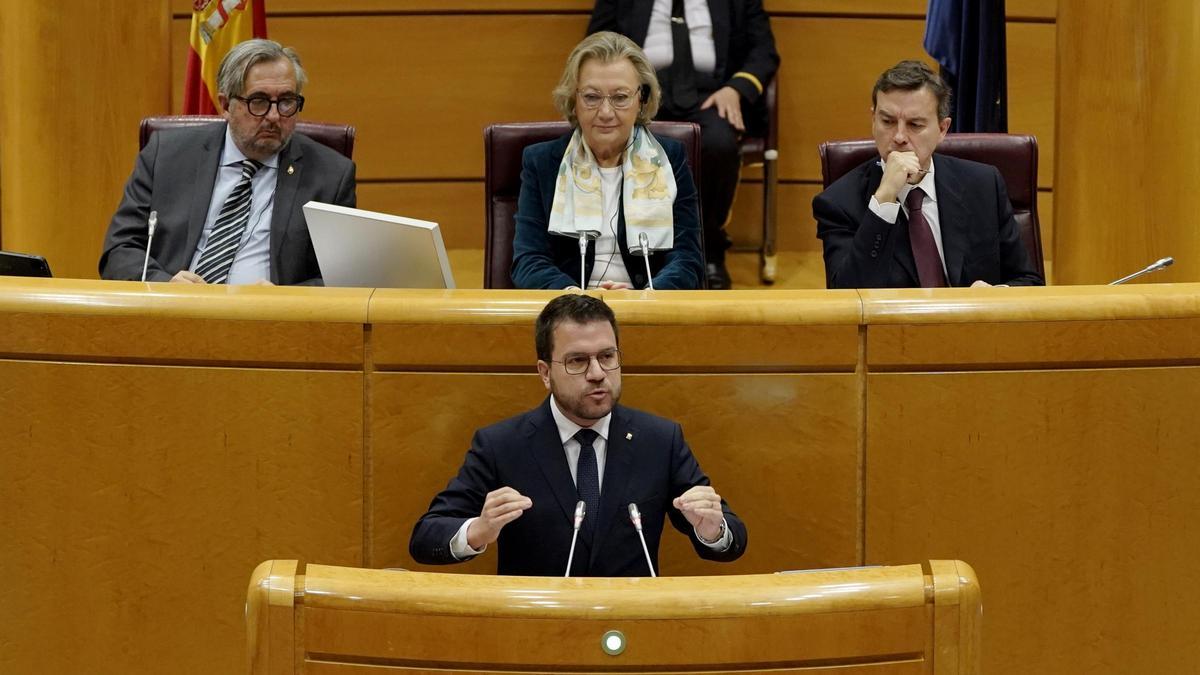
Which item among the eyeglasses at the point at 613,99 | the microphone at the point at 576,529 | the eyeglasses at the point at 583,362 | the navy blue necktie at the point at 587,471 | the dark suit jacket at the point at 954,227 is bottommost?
the microphone at the point at 576,529

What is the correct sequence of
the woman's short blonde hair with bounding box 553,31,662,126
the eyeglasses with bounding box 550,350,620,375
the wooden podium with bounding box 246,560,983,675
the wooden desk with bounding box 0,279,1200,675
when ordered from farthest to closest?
the woman's short blonde hair with bounding box 553,31,662,126 < the wooden desk with bounding box 0,279,1200,675 < the eyeglasses with bounding box 550,350,620,375 < the wooden podium with bounding box 246,560,983,675

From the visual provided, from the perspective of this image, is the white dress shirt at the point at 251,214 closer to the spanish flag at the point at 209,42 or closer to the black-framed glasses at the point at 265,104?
the black-framed glasses at the point at 265,104

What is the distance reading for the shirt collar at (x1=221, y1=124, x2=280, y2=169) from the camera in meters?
2.77

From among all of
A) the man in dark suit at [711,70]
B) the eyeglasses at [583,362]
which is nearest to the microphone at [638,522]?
the eyeglasses at [583,362]

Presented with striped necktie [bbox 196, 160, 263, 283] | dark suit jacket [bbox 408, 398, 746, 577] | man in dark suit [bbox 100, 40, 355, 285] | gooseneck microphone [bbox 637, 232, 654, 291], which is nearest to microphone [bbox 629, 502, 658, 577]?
dark suit jacket [bbox 408, 398, 746, 577]

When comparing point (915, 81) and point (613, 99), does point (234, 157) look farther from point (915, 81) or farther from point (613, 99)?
point (915, 81)

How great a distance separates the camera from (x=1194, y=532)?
203cm

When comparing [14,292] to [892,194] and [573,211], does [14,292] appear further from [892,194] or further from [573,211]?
[892,194]

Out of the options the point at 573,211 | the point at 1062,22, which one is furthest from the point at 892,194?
the point at 1062,22

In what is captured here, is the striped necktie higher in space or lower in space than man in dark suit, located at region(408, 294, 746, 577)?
higher

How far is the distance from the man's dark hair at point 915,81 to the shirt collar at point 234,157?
1139 millimetres

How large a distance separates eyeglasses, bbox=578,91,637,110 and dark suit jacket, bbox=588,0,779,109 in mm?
1149

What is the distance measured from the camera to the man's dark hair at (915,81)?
2574 mm

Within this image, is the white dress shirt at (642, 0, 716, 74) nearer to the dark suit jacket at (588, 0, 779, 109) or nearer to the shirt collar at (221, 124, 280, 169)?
the dark suit jacket at (588, 0, 779, 109)
